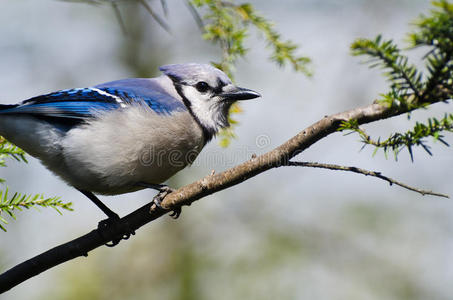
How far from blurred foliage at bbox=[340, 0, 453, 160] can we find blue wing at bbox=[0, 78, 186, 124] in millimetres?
2007

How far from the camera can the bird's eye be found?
12.5ft

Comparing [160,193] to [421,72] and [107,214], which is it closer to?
[107,214]

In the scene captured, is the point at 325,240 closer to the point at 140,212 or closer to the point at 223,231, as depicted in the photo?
the point at 223,231

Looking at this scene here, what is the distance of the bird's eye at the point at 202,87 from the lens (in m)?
3.82

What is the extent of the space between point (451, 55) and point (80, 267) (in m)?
5.49

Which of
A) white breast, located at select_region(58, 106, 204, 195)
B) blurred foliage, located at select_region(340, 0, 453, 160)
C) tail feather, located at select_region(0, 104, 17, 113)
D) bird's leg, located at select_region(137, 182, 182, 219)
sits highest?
blurred foliage, located at select_region(340, 0, 453, 160)

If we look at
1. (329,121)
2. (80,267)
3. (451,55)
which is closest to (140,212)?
(329,121)

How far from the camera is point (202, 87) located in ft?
12.6

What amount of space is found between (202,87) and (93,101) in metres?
0.88

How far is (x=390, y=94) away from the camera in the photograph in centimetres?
160

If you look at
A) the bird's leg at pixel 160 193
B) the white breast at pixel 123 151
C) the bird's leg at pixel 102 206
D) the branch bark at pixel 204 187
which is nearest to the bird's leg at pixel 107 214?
the bird's leg at pixel 102 206

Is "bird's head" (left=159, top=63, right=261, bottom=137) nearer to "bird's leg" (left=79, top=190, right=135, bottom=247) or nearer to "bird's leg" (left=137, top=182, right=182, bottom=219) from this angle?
"bird's leg" (left=137, top=182, right=182, bottom=219)

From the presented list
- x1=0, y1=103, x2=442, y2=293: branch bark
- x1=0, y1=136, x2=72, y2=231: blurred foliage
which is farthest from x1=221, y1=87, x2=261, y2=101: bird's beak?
x1=0, y1=136, x2=72, y2=231: blurred foliage

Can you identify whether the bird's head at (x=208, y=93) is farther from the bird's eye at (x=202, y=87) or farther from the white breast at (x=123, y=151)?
the white breast at (x=123, y=151)
